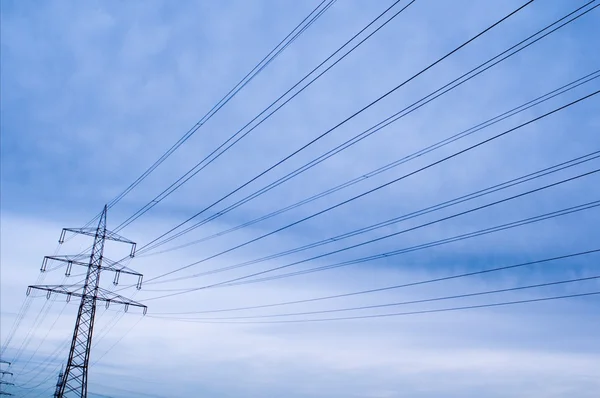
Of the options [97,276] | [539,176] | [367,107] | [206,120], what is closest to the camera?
[367,107]

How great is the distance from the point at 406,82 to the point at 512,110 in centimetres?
371

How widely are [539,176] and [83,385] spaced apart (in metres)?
30.9

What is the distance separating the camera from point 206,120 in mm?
17000

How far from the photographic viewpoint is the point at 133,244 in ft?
126

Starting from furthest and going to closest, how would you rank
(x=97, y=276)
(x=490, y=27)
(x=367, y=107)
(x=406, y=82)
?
(x=97, y=276) < (x=367, y=107) < (x=406, y=82) < (x=490, y=27)

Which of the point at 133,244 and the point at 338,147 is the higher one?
the point at 133,244

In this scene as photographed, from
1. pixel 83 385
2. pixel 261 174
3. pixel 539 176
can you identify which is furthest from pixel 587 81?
pixel 83 385

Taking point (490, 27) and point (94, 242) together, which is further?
point (94, 242)

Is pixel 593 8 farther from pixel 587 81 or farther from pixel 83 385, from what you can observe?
pixel 83 385

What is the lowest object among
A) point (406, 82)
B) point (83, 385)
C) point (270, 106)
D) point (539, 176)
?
point (83, 385)

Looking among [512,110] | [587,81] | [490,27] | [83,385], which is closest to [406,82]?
[490,27]

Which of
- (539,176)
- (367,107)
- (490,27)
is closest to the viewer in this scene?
(490,27)

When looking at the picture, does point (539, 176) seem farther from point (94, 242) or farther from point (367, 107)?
point (94, 242)

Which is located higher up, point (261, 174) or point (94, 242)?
point (94, 242)
